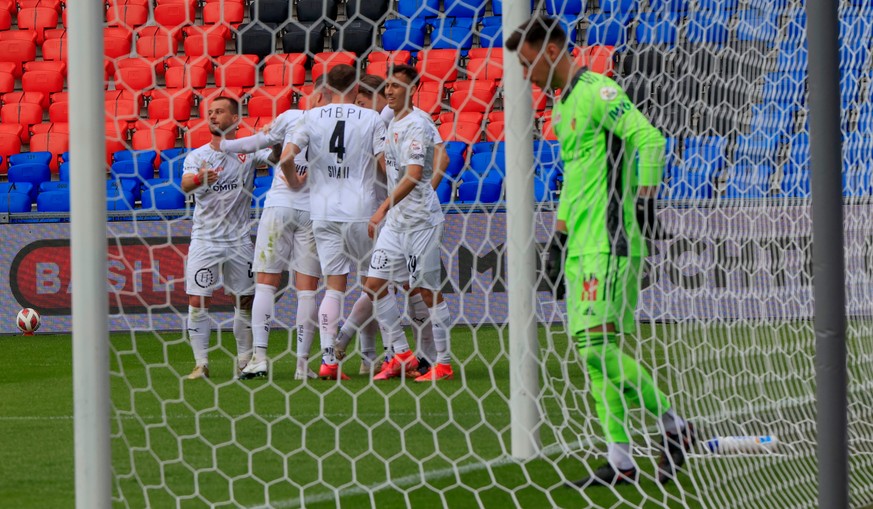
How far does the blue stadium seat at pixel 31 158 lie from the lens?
1373cm

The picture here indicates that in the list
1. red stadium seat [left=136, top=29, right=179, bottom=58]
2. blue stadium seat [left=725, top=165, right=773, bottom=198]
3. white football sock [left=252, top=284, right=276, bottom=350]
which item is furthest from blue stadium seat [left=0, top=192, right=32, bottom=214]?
blue stadium seat [left=725, top=165, right=773, bottom=198]

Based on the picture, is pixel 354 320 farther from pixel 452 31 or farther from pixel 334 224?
pixel 452 31

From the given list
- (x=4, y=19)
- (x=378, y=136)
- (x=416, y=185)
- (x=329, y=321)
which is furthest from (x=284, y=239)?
(x=4, y=19)

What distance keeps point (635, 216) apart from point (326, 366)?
3.43 metres

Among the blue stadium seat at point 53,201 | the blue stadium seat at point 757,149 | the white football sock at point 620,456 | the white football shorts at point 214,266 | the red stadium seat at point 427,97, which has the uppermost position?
the red stadium seat at point 427,97

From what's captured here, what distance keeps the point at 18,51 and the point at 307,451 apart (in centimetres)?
1207

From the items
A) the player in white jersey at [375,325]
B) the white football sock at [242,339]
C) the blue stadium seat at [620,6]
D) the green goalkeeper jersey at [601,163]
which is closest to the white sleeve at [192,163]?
the white football sock at [242,339]

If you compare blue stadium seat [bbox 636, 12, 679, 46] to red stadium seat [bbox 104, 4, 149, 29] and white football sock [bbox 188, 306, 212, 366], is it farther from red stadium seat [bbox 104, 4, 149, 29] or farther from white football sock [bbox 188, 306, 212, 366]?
white football sock [bbox 188, 306, 212, 366]

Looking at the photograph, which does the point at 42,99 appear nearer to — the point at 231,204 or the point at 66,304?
the point at 66,304

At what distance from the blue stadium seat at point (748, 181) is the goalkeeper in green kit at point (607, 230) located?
75cm

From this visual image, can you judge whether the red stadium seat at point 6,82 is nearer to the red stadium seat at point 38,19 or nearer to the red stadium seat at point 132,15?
the red stadium seat at point 38,19

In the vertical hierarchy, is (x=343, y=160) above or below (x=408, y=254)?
above

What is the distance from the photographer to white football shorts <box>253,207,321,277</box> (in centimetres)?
803

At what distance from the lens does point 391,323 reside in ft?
25.1
